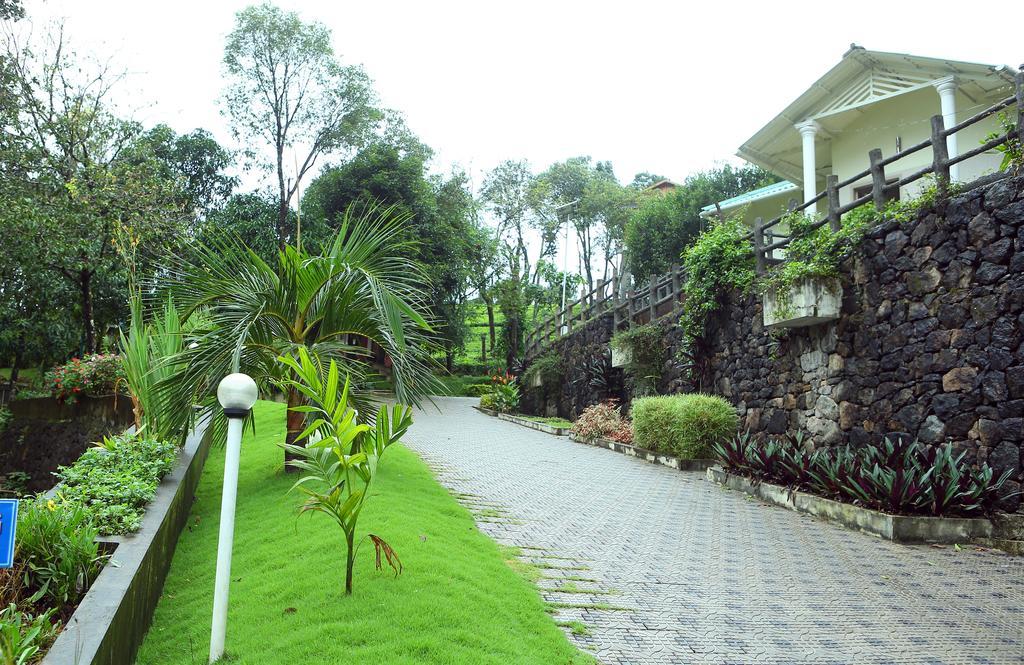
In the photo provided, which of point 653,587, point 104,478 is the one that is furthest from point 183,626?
point 653,587

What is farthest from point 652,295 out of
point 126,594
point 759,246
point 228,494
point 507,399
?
point 126,594

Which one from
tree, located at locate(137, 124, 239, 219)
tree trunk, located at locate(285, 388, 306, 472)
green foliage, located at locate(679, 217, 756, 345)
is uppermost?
tree, located at locate(137, 124, 239, 219)

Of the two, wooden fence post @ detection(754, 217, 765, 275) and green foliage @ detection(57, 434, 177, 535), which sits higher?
wooden fence post @ detection(754, 217, 765, 275)

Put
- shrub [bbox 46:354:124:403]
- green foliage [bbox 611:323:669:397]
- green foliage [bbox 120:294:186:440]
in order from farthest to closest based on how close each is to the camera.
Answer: green foliage [bbox 611:323:669:397], shrub [bbox 46:354:124:403], green foliage [bbox 120:294:186:440]

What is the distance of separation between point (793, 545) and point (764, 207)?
15086 millimetres

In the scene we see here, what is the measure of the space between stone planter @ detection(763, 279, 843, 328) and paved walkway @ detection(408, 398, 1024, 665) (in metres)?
2.43

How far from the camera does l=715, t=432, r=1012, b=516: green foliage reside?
6.75 m

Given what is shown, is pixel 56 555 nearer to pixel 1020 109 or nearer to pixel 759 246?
pixel 1020 109

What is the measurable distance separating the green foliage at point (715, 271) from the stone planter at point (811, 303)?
203 cm

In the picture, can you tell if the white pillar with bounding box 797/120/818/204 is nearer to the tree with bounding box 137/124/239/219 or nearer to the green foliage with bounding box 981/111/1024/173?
the green foliage with bounding box 981/111/1024/173

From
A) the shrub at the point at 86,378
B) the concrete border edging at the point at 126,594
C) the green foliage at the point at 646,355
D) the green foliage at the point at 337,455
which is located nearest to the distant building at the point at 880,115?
the green foliage at the point at 646,355

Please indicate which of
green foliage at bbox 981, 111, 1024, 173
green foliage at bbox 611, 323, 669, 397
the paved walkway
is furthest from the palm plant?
green foliage at bbox 611, 323, 669, 397

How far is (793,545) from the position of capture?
6.58m

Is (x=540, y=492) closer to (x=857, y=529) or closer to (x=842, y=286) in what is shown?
(x=857, y=529)
